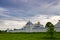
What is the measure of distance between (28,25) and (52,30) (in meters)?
62.4

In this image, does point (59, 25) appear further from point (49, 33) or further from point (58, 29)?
point (49, 33)

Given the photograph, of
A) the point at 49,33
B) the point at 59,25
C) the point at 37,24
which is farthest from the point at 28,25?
the point at 49,33

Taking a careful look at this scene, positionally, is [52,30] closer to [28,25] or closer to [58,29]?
[58,29]

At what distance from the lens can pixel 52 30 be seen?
143 ft

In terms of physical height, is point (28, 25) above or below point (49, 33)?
above

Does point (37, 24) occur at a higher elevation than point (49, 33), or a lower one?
higher

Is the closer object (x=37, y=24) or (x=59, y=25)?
(x=59, y=25)

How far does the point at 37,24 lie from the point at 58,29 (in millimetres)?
28084

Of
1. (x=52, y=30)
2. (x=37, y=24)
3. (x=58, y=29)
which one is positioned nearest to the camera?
(x=52, y=30)

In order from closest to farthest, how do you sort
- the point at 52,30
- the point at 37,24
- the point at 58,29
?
the point at 52,30 < the point at 58,29 < the point at 37,24

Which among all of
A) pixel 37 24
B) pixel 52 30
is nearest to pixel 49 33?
pixel 52 30

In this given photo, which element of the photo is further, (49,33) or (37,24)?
(37,24)

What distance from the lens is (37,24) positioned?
103875 mm

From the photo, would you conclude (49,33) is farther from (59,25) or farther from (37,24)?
(37,24)
